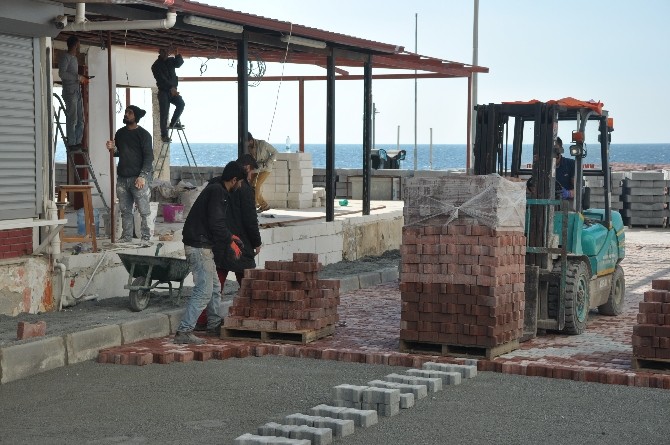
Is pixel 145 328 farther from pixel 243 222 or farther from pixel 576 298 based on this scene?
pixel 576 298

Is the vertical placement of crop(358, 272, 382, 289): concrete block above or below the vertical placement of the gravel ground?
below

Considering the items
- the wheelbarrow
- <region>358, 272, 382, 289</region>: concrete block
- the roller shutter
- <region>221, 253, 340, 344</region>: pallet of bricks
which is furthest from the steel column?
the roller shutter

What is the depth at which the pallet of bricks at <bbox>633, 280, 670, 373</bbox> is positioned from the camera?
35.8 feet

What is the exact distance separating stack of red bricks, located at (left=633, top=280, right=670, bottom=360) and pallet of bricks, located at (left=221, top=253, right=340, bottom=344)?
3397 millimetres

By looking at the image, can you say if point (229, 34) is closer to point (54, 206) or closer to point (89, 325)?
point (54, 206)

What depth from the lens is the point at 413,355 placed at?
11773 mm

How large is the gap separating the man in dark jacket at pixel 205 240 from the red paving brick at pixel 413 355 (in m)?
0.32

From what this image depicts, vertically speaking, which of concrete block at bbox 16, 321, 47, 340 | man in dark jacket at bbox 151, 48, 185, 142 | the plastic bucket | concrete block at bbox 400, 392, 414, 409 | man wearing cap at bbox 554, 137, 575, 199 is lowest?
concrete block at bbox 400, 392, 414, 409

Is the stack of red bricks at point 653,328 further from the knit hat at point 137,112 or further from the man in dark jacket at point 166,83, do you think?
the man in dark jacket at point 166,83

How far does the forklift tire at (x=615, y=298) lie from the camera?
49.8 feet

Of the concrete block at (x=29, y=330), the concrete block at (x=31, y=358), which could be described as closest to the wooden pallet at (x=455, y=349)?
the concrete block at (x=31, y=358)

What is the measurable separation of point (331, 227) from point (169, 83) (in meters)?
3.76

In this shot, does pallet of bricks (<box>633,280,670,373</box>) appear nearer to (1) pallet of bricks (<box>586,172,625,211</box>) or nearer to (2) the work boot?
(2) the work boot

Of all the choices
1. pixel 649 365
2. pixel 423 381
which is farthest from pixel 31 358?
pixel 649 365
